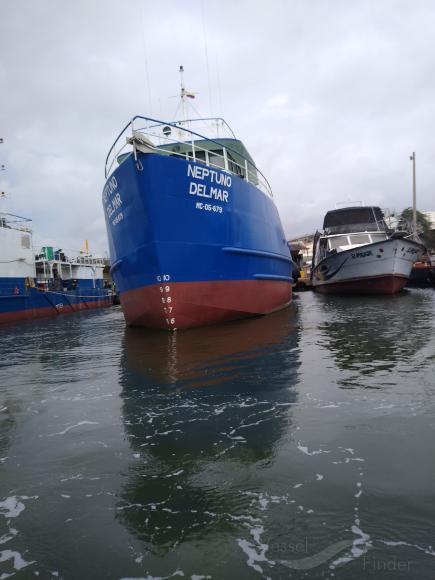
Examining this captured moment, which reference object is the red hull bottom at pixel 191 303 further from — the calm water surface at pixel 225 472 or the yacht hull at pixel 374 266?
the yacht hull at pixel 374 266

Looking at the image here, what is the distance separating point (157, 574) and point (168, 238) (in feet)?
25.7

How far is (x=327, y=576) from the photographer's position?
1.87 meters

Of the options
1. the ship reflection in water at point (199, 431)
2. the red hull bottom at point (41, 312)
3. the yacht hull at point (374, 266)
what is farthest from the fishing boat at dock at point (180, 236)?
the red hull bottom at point (41, 312)

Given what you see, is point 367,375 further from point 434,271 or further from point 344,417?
point 434,271

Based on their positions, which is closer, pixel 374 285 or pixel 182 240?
pixel 182 240

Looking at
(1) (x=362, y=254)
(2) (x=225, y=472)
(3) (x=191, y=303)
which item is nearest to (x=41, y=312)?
(3) (x=191, y=303)

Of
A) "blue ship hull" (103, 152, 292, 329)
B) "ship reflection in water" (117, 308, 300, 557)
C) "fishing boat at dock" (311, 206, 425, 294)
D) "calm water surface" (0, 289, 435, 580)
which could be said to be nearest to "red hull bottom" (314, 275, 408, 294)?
"fishing boat at dock" (311, 206, 425, 294)

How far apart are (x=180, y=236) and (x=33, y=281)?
18985 millimetres

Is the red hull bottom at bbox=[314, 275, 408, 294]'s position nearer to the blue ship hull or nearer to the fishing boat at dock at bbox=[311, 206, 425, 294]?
the fishing boat at dock at bbox=[311, 206, 425, 294]

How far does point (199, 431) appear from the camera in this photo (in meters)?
Answer: 3.66

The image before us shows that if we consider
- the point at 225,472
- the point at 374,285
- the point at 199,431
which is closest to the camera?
the point at 225,472

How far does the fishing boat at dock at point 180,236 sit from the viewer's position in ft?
30.1

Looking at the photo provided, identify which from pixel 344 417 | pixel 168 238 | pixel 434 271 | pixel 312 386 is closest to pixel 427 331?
pixel 312 386

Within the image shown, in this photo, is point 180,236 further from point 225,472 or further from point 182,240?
point 225,472
